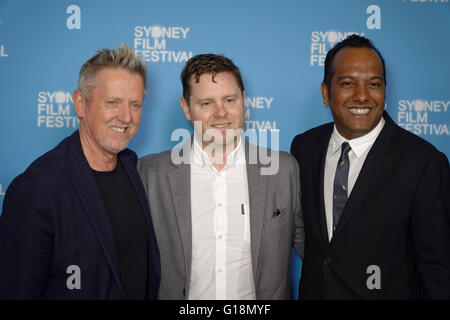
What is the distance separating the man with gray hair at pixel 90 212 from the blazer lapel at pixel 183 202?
6.4 inches

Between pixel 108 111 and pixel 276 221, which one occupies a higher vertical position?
pixel 108 111

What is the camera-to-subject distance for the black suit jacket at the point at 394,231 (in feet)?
5.70

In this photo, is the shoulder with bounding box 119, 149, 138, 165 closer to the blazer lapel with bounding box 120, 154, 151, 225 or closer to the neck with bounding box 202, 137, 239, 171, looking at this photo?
the blazer lapel with bounding box 120, 154, 151, 225

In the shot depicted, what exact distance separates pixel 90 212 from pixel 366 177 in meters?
1.38

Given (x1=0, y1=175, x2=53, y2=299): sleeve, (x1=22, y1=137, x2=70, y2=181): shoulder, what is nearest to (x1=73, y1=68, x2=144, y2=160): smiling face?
(x1=22, y1=137, x2=70, y2=181): shoulder

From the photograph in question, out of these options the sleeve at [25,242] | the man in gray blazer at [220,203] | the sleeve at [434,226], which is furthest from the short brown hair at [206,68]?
the sleeve at [434,226]

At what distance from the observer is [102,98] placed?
71.3 inches

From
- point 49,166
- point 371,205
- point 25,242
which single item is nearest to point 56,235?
point 25,242

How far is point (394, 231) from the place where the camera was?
1.80m

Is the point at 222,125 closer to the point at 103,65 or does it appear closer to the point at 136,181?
the point at 136,181

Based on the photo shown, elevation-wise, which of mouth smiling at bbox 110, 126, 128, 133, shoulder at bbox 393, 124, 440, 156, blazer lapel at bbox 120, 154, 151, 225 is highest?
mouth smiling at bbox 110, 126, 128, 133

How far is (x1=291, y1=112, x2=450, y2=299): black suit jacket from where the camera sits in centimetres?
174
